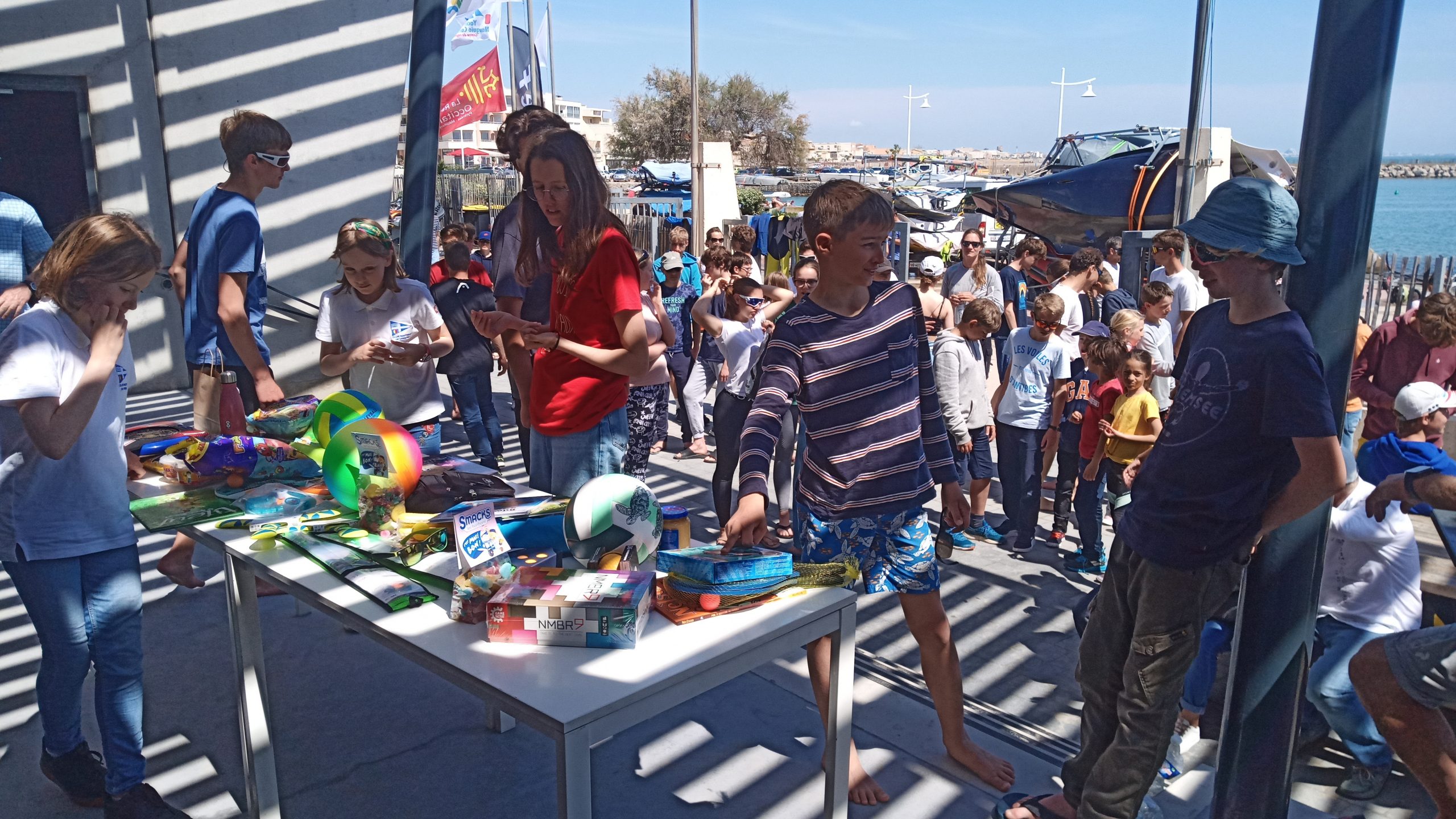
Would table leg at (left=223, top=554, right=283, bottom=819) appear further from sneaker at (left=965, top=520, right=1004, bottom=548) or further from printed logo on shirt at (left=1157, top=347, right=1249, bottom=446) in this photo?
sneaker at (left=965, top=520, right=1004, bottom=548)

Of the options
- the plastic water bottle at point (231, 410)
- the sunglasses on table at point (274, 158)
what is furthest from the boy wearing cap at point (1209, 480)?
the sunglasses on table at point (274, 158)

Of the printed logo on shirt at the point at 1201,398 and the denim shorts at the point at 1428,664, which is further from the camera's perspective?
the denim shorts at the point at 1428,664

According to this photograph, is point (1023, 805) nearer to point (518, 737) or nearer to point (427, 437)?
point (518, 737)

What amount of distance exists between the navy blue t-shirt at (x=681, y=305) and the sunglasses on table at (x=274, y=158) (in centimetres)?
462

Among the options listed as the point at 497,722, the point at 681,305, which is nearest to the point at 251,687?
the point at 497,722

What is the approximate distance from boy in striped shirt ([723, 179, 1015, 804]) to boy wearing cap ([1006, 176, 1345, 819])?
1.96 feet

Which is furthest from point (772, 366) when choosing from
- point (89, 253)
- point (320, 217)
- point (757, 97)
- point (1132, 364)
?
point (757, 97)

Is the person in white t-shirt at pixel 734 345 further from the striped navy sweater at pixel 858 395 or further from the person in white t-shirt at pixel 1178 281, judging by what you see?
the person in white t-shirt at pixel 1178 281

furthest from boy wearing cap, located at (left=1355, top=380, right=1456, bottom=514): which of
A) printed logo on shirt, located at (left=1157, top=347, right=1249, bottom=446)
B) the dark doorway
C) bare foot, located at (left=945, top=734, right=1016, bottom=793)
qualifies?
the dark doorway

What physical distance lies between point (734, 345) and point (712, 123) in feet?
186

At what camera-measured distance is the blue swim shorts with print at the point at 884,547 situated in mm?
3064

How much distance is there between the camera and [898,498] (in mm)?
3029

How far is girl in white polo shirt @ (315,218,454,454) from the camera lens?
12.7ft

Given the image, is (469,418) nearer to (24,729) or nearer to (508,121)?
(508,121)
